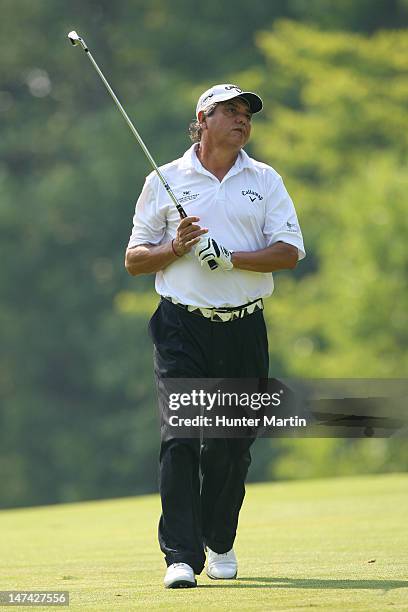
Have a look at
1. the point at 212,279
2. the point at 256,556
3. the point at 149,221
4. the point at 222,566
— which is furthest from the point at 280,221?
the point at 256,556

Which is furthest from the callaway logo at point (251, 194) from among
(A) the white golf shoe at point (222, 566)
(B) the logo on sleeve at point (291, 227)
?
A: (A) the white golf shoe at point (222, 566)

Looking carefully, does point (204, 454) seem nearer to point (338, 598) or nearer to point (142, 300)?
point (338, 598)

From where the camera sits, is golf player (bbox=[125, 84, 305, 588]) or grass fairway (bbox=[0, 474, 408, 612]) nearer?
grass fairway (bbox=[0, 474, 408, 612])

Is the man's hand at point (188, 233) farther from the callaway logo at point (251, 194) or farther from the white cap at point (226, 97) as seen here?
the white cap at point (226, 97)

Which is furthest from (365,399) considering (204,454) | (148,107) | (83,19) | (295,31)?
(83,19)

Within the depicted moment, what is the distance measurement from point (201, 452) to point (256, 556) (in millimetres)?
1115

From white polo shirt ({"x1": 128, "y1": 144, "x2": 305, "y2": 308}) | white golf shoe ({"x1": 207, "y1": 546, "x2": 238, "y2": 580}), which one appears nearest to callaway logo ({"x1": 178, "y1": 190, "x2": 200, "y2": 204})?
white polo shirt ({"x1": 128, "y1": 144, "x2": 305, "y2": 308})

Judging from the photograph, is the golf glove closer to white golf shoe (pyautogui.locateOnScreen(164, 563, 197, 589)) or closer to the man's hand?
the man's hand

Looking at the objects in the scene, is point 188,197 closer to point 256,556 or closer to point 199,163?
point 199,163

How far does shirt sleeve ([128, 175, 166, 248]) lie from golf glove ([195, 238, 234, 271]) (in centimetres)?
40

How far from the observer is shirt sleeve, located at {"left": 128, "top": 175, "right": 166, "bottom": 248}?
693 centimetres

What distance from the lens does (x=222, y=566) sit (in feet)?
22.3

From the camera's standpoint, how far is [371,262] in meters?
28.8

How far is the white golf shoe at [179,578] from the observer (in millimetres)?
6285
